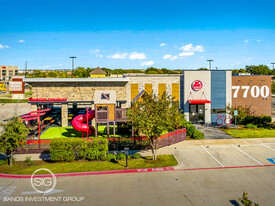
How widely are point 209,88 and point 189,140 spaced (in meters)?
13.6

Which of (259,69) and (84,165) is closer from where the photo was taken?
(84,165)

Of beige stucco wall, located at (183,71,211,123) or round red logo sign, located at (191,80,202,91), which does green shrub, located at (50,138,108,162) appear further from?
round red logo sign, located at (191,80,202,91)

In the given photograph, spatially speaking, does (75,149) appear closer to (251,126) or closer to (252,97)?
(251,126)

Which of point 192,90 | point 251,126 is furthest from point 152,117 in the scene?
point 251,126

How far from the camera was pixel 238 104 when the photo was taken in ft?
133

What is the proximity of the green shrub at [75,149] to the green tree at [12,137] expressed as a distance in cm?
282

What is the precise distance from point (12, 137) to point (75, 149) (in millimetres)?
5414

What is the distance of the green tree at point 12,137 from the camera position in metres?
20.3

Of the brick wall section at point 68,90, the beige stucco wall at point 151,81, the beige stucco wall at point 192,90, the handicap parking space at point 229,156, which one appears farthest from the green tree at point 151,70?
the handicap parking space at point 229,156

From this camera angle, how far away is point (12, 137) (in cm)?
2027

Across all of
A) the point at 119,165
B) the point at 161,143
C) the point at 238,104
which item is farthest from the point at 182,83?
the point at 119,165

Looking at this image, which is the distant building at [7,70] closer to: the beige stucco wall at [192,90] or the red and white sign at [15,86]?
the red and white sign at [15,86]

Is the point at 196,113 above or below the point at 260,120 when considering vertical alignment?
above

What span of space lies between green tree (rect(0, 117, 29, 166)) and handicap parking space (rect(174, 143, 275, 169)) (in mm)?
14412
